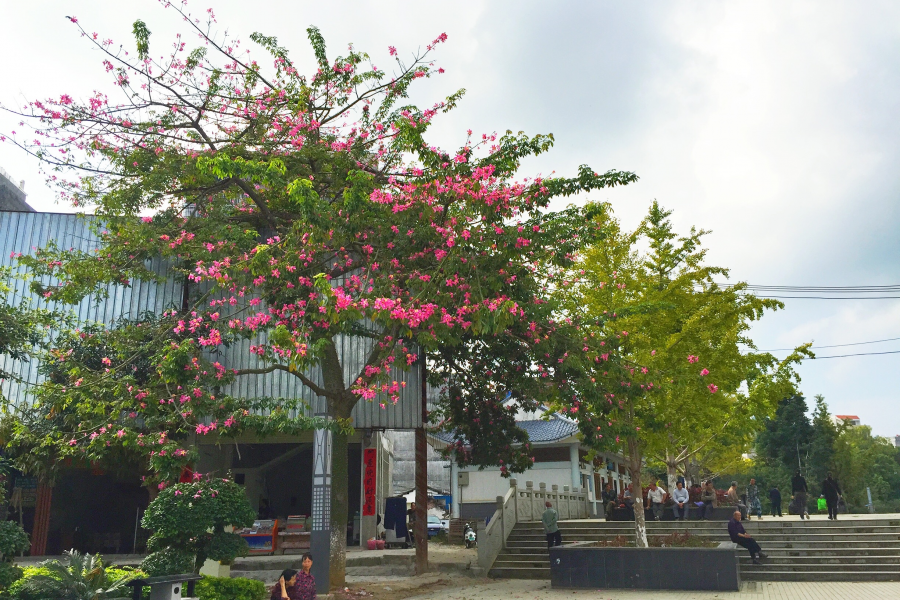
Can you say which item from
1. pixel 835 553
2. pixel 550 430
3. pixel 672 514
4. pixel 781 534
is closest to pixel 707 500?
pixel 672 514

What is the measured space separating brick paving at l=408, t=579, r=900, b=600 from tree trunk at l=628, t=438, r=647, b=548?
1.36 metres

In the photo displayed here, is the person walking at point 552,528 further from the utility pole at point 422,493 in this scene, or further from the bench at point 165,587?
the bench at point 165,587

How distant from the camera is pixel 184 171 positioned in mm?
12609

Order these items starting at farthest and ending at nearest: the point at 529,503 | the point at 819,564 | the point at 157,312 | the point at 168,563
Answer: the point at 529,503
the point at 157,312
the point at 819,564
the point at 168,563

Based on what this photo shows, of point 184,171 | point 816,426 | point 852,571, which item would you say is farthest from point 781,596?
point 816,426

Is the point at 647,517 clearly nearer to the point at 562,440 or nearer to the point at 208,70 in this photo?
the point at 562,440

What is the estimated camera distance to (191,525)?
9930mm

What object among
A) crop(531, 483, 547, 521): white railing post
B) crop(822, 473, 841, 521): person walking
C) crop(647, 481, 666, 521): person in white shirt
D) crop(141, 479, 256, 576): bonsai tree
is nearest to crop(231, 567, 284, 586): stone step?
crop(141, 479, 256, 576): bonsai tree

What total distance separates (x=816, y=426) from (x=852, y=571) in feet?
110

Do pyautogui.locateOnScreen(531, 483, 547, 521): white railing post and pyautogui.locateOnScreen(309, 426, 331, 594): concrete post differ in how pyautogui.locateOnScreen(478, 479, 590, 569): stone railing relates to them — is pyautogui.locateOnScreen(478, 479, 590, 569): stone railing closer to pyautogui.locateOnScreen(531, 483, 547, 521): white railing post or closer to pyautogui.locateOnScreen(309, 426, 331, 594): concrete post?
pyautogui.locateOnScreen(531, 483, 547, 521): white railing post

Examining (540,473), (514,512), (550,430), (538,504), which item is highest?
(550,430)

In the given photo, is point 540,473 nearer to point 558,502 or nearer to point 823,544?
point 558,502

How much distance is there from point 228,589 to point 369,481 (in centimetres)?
1029

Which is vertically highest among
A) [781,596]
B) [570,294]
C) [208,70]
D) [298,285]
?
[208,70]
